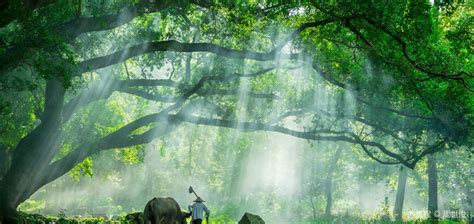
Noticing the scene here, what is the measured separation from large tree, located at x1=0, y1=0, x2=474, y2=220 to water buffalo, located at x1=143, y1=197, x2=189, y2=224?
16.5 ft

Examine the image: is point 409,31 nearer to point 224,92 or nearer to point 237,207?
point 224,92

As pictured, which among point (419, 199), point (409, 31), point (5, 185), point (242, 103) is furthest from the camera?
point (419, 199)

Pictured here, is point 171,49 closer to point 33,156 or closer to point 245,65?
point 33,156

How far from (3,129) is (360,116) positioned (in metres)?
18.0

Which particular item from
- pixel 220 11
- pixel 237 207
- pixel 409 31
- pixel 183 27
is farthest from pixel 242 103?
pixel 237 207

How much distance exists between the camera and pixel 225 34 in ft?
67.5

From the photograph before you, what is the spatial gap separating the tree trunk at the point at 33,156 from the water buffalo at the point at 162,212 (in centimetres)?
553

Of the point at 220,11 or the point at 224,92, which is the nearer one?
the point at 220,11

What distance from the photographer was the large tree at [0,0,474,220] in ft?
45.4

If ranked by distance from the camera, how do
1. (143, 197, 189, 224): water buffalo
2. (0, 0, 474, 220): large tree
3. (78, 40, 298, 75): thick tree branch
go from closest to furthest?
(0, 0, 474, 220): large tree, (78, 40, 298, 75): thick tree branch, (143, 197, 189, 224): water buffalo

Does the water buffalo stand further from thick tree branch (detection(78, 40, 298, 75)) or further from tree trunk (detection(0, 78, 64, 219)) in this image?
tree trunk (detection(0, 78, 64, 219))

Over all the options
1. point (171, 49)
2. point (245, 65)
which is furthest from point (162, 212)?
point (245, 65)

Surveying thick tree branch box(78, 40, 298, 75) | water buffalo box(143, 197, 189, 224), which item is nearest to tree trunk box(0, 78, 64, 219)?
thick tree branch box(78, 40, 298, 75)

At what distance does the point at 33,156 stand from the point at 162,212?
23.3ft
